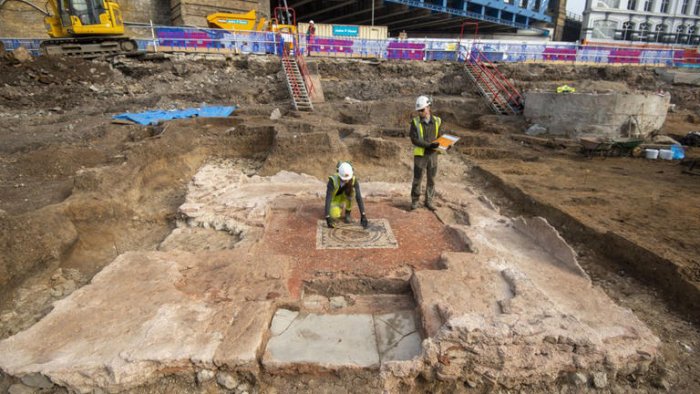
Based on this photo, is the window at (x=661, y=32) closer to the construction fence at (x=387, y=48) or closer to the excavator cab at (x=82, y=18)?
the construction fence at (x=387, y=48)

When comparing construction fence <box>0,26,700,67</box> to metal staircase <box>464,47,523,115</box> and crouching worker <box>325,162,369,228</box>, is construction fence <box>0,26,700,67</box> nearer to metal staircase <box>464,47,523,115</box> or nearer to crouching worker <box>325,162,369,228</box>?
metal staircase <box>464,47,523,115</box>

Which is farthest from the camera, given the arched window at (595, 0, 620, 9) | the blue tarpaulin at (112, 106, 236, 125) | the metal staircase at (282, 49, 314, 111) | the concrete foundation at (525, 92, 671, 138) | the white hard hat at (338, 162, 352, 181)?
the arched window at (595, 0, 620, 9)

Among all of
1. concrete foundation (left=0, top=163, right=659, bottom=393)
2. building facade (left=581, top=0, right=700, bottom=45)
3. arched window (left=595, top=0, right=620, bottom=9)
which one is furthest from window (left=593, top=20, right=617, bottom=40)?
concrete foundation (left=0, top=163, right=659, bottom=393)

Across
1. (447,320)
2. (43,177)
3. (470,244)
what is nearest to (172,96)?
(43,177)

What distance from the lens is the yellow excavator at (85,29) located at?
47.2 feet

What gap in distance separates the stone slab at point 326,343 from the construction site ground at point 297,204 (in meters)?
0.10

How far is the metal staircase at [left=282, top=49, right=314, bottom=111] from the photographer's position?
13.5 metres

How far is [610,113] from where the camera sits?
1148 cm

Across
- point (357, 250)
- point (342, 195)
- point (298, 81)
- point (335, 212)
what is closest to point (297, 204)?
point (335, 212)

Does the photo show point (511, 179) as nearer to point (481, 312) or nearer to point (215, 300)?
point (481, 312)

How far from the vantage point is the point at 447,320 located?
310 cm

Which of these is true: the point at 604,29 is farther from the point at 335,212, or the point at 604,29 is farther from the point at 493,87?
the point at 335,212

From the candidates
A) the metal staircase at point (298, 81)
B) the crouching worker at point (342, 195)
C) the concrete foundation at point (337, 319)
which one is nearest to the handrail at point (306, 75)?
the metal staircase at point (298, 81)

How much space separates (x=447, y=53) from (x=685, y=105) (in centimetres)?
1239
